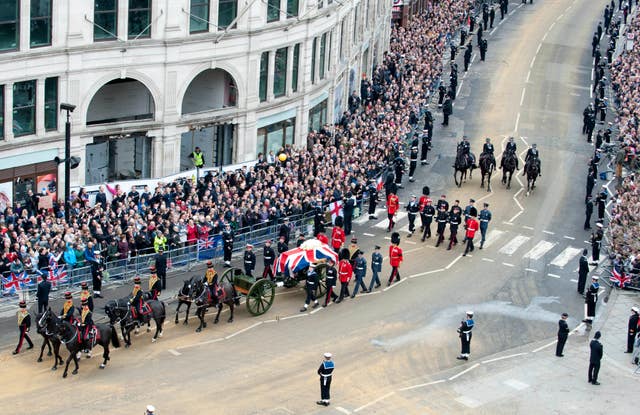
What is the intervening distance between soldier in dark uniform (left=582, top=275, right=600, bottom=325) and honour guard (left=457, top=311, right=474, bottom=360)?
5911mm

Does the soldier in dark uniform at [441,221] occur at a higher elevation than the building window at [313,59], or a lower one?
lower

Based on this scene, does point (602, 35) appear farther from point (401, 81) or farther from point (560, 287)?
point (560, 287)

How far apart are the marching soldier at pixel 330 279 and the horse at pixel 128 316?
6.45 metres

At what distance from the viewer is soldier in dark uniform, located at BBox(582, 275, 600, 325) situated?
4581 centimetres

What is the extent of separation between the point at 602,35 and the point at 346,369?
5971 cm

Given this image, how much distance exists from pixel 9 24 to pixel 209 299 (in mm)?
14869

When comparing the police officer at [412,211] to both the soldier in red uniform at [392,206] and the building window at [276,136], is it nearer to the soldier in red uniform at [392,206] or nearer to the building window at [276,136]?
the soldier in red uniform at [392,206]

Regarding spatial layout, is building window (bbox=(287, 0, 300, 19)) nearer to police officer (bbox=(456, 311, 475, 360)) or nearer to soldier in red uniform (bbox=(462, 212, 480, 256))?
soldier in red uniform (bbox=(462, 212, 480, 256))

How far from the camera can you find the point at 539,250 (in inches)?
2108

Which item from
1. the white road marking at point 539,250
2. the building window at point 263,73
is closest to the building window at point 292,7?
the building window at point 263,73

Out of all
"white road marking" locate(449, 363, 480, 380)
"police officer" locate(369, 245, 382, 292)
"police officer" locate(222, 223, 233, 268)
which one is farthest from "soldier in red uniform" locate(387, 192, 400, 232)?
"white road marking" locate(449, 363, 480, 380)

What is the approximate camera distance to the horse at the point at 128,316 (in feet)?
132

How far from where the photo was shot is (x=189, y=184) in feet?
175

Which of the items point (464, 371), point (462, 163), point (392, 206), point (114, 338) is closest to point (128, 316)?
point (114, 338)
